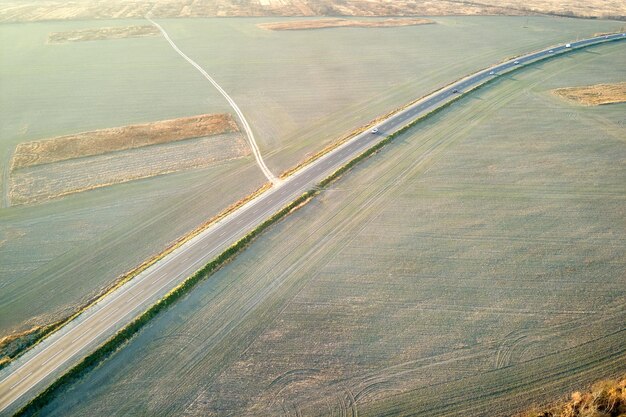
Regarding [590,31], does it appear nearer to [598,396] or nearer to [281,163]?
[281,163]

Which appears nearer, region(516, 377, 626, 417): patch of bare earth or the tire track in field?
region(516, 377, 626, 417): patch of bare earth

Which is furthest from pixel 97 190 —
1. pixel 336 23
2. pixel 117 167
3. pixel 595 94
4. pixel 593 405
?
pixel 336 23

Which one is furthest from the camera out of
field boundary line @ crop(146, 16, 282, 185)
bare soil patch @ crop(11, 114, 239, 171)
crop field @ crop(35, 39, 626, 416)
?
bare soil patch @ crop(11, 114, 239, 171)

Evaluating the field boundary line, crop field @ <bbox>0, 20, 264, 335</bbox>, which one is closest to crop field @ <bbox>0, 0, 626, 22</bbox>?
the field boundary line

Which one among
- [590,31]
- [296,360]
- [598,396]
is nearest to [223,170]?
[296,360]

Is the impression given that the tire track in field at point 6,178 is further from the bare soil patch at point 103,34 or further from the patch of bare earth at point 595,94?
the patch of bare earth at point 595,94

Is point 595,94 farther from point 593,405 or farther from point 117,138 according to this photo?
point 117,138

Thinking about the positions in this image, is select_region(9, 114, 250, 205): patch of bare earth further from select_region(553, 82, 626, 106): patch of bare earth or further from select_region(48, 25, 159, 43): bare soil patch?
select_region(48, 25, 159, 43): bare soil patch

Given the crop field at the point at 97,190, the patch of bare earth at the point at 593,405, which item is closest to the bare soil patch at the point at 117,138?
the crop field at the point at 97,190

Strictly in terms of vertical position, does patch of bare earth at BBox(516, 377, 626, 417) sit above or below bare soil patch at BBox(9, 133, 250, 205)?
below
